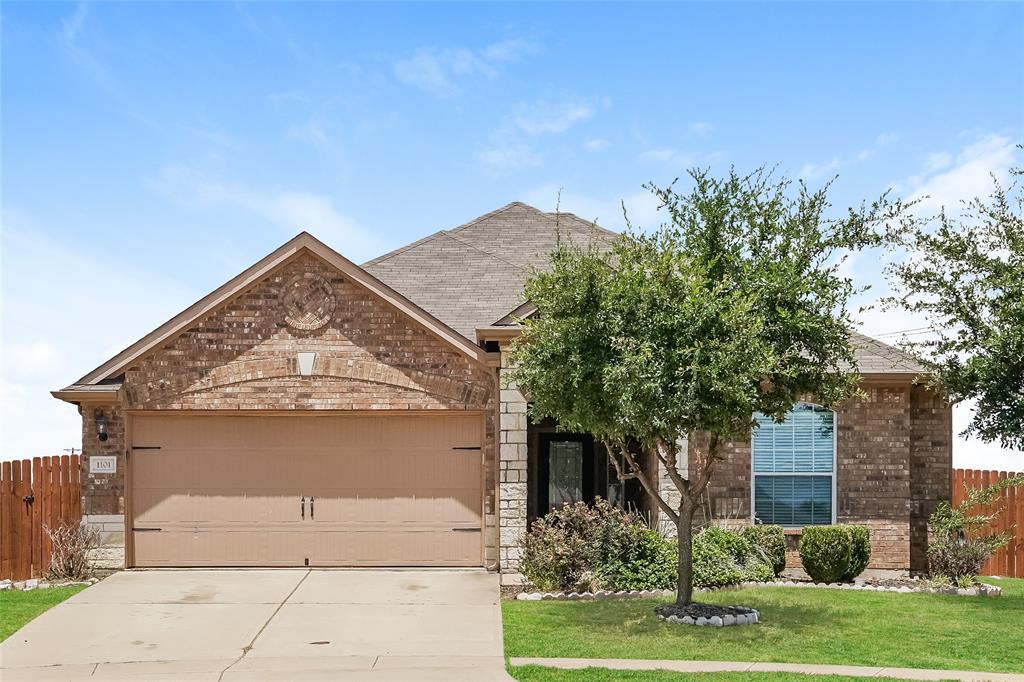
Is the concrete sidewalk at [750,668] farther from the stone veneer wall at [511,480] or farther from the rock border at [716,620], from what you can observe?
the stone veneer wall at [511,480]

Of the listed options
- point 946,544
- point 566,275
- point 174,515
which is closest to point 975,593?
point 946,544

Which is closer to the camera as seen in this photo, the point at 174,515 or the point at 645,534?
the point at 645,534

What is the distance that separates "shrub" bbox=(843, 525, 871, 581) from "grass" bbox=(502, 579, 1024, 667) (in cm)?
125

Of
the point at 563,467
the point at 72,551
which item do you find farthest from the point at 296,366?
the point at 563,467

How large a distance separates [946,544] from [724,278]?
6.68 meters

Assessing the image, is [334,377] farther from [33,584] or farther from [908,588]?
[908,588]

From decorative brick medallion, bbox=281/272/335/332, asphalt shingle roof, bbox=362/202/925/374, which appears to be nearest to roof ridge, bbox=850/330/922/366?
asphalt shingle roof, bbox=362/202/925/374

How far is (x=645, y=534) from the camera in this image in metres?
14.1

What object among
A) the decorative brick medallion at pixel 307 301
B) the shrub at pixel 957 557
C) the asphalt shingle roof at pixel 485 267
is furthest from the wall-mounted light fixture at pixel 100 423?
the shrub at pixel 957 557

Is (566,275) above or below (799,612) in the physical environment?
above

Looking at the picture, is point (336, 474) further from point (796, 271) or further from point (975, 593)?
point (975, 593)

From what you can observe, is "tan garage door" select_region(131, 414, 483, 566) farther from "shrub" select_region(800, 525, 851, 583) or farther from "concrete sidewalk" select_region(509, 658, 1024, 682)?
"concrete sidewalk" select_region(509, 658, 1024, 682)

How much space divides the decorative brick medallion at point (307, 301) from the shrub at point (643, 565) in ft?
18.0

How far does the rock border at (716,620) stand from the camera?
1162cm
